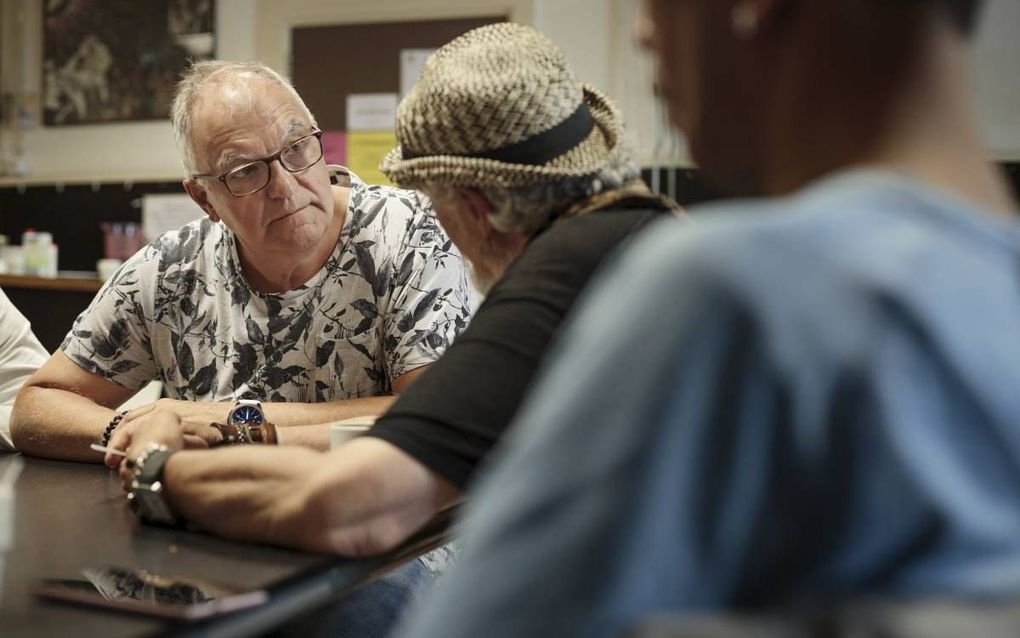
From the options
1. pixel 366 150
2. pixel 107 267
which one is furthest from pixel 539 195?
pixel 107 267

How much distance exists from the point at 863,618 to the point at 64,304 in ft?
12.1

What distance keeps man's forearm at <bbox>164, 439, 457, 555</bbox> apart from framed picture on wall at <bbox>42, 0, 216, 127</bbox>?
12.5ft

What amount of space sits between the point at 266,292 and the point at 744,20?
163 cm

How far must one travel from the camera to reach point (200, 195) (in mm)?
2209

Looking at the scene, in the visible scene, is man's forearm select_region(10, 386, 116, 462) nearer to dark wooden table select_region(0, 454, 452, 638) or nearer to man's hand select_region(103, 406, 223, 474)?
man's hand select_region(103, 406, 223, 474)

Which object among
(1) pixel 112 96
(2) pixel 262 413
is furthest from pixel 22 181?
(2) pixel 262 413

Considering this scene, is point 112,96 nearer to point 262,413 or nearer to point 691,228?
point 262,413

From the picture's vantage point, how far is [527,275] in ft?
4.03

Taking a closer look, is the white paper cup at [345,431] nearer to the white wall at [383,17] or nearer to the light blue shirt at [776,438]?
the light blue shirt at [776,438]

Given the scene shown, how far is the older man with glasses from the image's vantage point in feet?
6.80

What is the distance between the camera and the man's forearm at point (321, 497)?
1.15 meters

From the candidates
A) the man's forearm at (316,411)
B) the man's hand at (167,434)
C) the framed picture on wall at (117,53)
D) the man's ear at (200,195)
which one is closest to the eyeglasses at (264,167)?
the man's ear at (200,195)

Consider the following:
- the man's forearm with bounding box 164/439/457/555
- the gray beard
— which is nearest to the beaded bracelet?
the man's forearm with bounding box 164/439/457/555

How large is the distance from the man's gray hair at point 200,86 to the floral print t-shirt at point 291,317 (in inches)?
7.7
